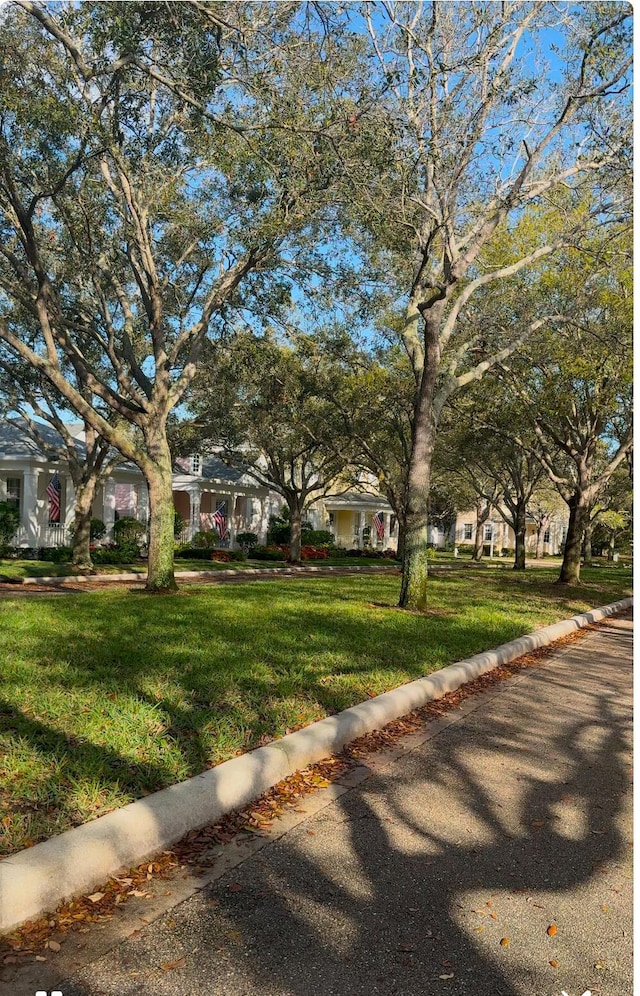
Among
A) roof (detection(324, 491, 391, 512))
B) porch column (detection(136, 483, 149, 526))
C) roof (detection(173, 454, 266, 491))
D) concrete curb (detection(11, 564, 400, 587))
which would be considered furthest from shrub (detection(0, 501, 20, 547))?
roof (detection(324, 491, 391, 512))

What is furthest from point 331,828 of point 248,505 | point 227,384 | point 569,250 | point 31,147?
A: point 248,505

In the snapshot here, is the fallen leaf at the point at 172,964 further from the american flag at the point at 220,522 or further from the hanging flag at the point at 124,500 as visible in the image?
the american flag at the point at 220,522

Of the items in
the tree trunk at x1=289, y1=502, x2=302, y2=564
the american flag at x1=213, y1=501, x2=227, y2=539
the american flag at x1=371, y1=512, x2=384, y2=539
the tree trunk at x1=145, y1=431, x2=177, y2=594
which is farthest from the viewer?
the american flag at x1=371, y1=512, x2=384, y2=539

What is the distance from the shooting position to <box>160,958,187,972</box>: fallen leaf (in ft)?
8.88

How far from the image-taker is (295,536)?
29.2m

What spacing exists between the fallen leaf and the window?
25.5 m

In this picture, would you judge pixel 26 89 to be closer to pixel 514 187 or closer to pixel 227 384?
pixel 514 187

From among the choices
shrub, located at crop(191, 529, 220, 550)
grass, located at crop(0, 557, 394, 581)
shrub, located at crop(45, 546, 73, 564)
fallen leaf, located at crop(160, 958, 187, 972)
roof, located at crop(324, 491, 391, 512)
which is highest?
roof, located at crop(324, 491, 391, 512)

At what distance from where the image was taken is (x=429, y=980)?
270 cm

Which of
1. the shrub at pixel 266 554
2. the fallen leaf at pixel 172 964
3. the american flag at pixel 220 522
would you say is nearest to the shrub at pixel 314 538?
the american flag at pixel 220 522

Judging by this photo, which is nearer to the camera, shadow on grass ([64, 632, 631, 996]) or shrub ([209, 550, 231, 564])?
shadow on grass ([64, 632, 631, 996])

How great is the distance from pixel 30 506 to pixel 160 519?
42.3 feet

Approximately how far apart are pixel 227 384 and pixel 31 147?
429 inches

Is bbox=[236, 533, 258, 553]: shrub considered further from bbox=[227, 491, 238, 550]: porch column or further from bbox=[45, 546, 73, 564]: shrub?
bbox=[45, 546, 73, 564]: shrub
